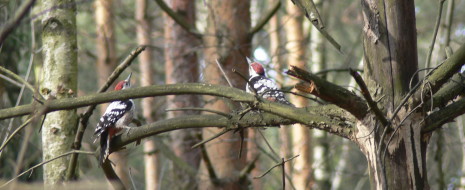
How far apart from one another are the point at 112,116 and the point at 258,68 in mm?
1700

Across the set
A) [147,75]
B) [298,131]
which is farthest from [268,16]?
[147,75]

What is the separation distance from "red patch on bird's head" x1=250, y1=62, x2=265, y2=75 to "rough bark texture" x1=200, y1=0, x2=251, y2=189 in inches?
6.4

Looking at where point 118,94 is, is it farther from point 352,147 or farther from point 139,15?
point 139,15

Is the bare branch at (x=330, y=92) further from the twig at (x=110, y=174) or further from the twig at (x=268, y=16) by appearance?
the twig at (x=268, y=16)

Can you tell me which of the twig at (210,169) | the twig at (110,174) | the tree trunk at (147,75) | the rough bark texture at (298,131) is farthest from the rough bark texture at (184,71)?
the twig at (110,174)

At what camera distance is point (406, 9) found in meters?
3.29

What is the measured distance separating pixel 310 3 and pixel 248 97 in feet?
1.79

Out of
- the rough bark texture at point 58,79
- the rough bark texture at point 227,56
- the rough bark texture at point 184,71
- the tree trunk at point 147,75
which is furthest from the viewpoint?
the tree trunk at point 147,75

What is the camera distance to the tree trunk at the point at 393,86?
3088 mm

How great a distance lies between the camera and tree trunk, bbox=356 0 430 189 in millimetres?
3088

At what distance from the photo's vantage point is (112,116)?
5875 millimetres

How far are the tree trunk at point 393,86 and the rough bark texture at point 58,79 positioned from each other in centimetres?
215

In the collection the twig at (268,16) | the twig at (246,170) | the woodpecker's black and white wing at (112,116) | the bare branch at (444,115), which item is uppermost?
the twig at (268,16)

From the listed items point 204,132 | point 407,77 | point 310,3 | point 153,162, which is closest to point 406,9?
point 407,77
